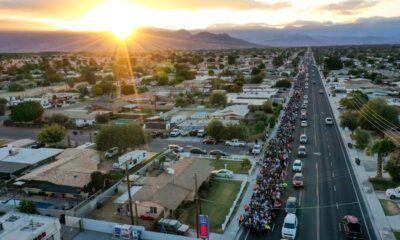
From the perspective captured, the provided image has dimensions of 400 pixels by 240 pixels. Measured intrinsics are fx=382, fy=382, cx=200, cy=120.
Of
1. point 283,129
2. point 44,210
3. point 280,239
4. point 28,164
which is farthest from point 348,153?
point 28,164

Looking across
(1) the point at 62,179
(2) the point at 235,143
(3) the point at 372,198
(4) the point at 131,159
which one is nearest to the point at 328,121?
(2) the point at 235,143

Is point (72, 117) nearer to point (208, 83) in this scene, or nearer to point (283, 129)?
point (283, 129)

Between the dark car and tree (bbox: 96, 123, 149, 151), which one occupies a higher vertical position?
tree (bbox: 96, 123, 149, 151)

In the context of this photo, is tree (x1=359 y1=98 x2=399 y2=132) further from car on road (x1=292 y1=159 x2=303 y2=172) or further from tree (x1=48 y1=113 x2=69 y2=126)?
tree (x1=48 y1=113 x2=69 y2=126)

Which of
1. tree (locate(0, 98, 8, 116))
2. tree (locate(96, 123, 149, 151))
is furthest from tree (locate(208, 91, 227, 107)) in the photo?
tree (locate(0, 98, 8, 116))

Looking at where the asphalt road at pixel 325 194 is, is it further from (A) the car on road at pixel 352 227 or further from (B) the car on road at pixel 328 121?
(B) the car on road at pixel 328 121

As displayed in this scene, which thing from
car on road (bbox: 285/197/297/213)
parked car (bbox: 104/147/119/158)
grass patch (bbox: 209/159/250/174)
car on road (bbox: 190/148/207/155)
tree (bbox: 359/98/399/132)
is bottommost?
grass patch (bbox: 209/159/250/174)
